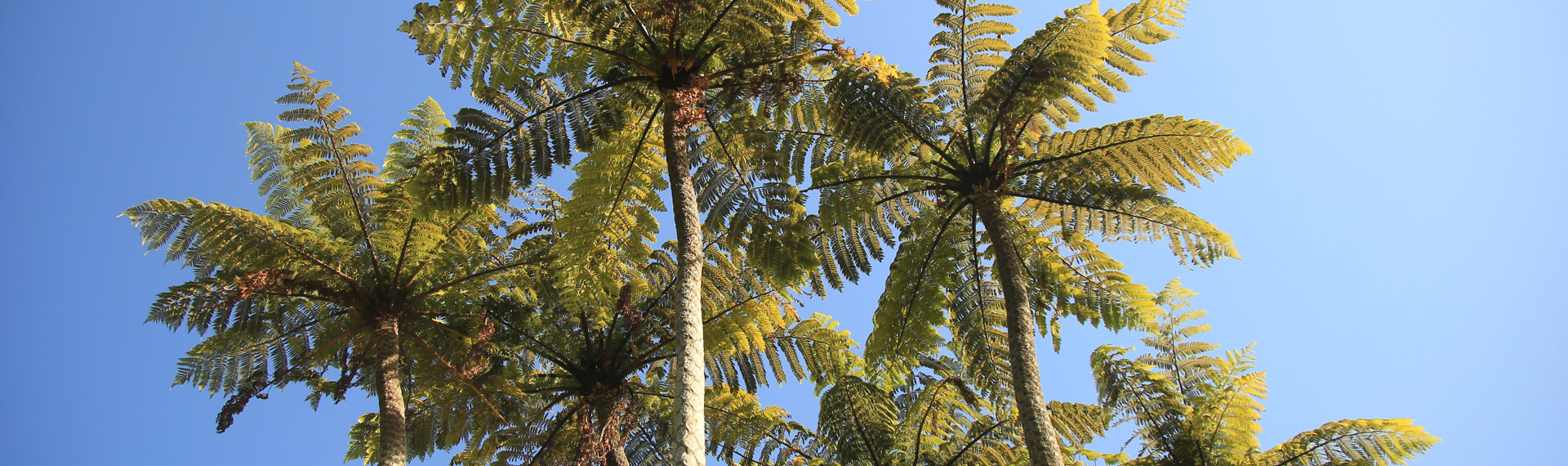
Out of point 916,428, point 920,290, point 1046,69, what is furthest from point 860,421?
point 1046,69

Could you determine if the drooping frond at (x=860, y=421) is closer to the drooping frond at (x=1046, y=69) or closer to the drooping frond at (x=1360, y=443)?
the drooping frond at (x=1046, y=69)

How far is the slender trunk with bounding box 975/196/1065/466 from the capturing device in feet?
14.3

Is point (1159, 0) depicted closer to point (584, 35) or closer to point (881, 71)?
point (881, 71)

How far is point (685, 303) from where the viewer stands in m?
4.28

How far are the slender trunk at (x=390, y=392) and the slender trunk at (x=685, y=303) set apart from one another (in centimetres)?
252

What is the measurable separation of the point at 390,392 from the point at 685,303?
9.31 feet

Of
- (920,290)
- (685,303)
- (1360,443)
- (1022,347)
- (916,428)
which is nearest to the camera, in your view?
(685,303)

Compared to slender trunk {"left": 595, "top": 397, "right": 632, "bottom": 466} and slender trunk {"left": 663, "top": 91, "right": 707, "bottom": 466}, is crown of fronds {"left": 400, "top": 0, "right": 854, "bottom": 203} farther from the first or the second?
slender trunk {"left": 595, "top": 397, "right": 632, "bottom": 466}

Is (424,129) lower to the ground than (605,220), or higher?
higher

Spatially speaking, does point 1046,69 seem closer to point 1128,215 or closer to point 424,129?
point 1128,215

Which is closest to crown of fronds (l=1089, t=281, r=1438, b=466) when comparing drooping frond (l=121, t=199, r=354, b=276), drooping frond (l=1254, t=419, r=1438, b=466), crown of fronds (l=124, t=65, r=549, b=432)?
drooping frond (l=1254, t=419, r=1438, b=466)

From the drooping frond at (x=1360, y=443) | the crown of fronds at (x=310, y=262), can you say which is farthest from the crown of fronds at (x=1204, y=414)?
the crown of fronds at (x=310, y=262)

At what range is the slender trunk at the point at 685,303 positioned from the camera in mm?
3777

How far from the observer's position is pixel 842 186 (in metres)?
5.84
